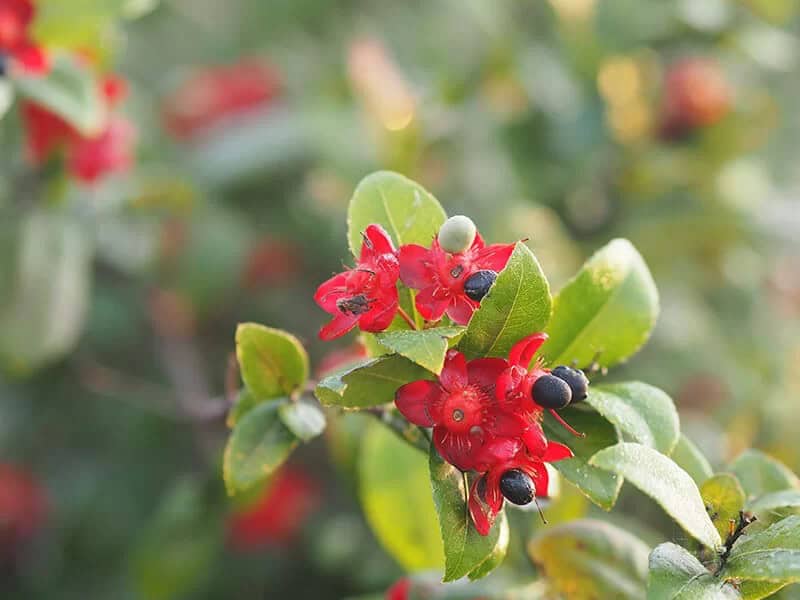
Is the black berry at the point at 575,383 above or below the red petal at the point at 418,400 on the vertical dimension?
above

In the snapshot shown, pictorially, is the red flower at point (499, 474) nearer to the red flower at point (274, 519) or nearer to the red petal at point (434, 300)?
the red petal at point (434, 300)

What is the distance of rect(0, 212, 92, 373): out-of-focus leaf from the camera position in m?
2.21

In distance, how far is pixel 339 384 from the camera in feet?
3.74

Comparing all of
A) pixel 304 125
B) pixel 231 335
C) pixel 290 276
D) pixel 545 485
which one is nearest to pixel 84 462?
pixel 231 335

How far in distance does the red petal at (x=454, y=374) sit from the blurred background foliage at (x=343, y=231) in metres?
1.33

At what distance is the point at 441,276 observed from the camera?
3.91 ft

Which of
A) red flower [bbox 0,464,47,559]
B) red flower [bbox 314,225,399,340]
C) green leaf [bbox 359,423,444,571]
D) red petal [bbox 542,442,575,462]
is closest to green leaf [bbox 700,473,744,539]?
red petal [bbox 542,442,575,462]

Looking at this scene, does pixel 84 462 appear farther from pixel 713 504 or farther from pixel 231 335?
pixel 713 504

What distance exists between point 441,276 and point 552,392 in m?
0.19

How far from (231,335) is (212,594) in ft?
2.81

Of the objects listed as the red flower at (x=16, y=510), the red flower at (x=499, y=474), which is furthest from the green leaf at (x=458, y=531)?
the red flower at (x=16, y=510)

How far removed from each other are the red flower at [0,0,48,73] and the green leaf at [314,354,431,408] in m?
1.09

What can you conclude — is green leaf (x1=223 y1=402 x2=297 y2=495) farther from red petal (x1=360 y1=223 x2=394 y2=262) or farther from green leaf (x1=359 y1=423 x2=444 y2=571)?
green leaf (x1=359 y1=423 x2=444 y2=571)

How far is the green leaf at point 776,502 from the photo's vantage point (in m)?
1.26
